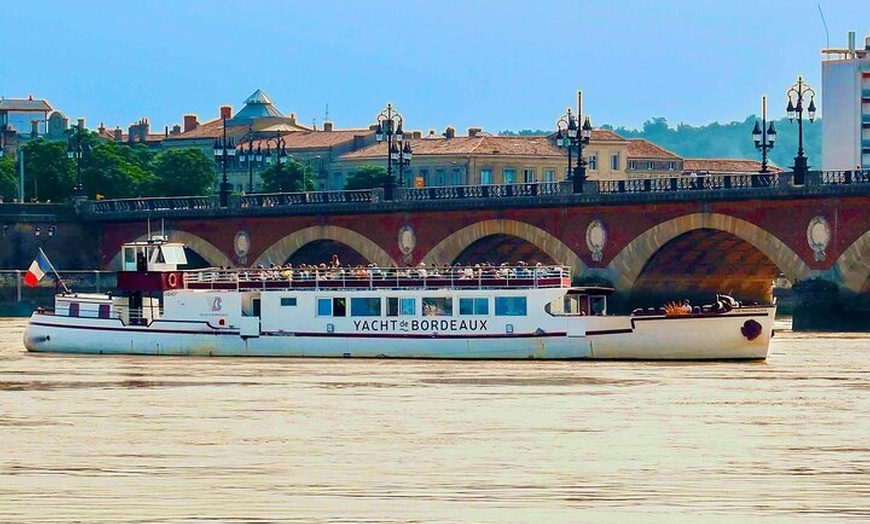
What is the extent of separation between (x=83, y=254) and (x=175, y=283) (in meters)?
45.0

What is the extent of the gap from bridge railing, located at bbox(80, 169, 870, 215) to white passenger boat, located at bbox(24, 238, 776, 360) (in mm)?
18981

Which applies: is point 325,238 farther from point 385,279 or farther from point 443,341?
point 443,341

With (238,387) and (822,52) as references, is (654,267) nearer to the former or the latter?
(238,387)

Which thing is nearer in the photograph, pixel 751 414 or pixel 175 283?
pixel 751 414

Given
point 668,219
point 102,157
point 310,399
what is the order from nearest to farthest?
point 310,399 < point 668,219 < point 102,157

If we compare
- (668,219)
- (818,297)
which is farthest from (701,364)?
(668,219)

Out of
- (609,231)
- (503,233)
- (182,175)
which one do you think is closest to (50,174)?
(182,175)

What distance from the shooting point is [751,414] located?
4456cm

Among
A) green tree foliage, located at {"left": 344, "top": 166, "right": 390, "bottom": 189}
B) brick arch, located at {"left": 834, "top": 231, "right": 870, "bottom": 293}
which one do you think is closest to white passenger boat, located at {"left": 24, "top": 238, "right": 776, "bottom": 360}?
brick arch, located at {"left": 834, "top": 231, "right": 870, "bottom": 293}

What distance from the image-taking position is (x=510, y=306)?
60031 millimetres

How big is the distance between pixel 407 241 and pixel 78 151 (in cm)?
2240

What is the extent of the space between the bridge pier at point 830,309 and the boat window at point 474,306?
1954cm

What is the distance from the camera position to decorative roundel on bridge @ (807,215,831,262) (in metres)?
78.1

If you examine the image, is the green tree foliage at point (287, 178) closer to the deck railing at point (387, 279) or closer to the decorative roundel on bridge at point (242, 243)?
the decorative roundel on bridge at point (242, 243)
